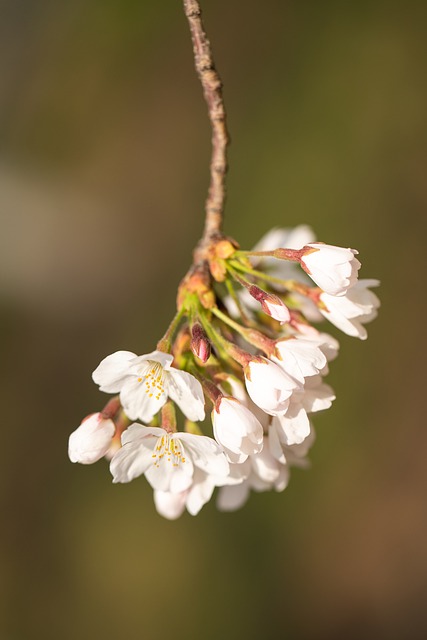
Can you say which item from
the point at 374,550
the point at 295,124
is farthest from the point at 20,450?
the point at 295,124

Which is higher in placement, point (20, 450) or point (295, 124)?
point (295, 124)

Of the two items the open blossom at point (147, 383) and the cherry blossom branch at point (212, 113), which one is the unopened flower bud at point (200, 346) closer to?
the open blossom at point (147, 383)

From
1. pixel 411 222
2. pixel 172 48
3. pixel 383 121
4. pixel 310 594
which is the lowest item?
pixel 310 594

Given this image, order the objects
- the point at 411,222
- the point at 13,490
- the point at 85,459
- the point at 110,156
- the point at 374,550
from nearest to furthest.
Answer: the point at 85,459 < the point at 411,222 < the point at 374,550 < the point at 13,490 < the point at 110,156

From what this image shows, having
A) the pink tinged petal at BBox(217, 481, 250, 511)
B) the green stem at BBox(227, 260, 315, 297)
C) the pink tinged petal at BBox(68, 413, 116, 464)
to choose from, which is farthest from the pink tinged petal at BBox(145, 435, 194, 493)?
the green stem at BBox(227, 260, 315, 297)

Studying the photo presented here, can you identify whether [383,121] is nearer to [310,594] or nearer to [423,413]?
[423,413]

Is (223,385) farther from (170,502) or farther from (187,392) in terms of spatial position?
(170,502)
